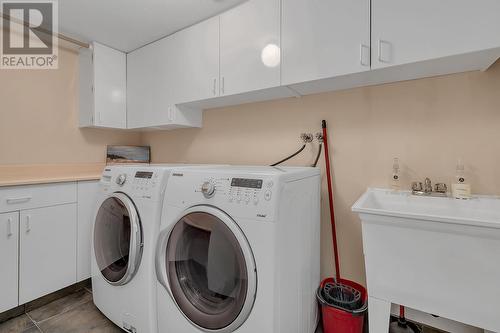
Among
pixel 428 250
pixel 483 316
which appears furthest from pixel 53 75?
pixel 483 316

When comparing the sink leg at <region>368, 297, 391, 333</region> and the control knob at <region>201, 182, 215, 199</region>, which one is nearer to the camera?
the sink leg at <region>368, 297, 391, 333</region>

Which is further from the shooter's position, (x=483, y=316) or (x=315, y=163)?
(x=315, y=163)

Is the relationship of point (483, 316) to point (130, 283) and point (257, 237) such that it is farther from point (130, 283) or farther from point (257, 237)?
point (130, 283)

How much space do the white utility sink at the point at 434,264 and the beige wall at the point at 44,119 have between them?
8.84 feet

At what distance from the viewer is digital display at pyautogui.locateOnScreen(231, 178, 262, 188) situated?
113 cm

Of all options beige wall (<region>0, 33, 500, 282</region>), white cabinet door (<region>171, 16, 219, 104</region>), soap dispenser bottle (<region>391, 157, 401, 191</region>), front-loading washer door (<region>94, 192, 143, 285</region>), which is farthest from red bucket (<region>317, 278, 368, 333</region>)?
white cabinet door (<region>171, 16, 219, 104</region>)

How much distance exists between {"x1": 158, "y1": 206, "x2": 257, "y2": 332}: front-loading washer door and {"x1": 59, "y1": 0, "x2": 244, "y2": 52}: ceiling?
4.95ft

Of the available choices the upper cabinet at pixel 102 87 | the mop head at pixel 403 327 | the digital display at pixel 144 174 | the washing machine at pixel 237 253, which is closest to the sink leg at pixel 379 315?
the washing machine at pixel 237 253

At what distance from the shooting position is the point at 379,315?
1.13 m

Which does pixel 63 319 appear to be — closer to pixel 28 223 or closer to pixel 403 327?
pixel 28 223

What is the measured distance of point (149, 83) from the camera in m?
2.31

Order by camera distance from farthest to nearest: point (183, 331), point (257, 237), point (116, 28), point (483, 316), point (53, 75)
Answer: point (53, 75), point (116, 28), point (183, 331), point (257, 237), point (483, 316)

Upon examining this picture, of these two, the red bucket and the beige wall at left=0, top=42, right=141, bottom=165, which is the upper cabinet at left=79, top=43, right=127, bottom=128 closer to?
the beige wall at left=0, top=42, right=141, bottom=165

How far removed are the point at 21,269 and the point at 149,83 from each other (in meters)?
1.80
